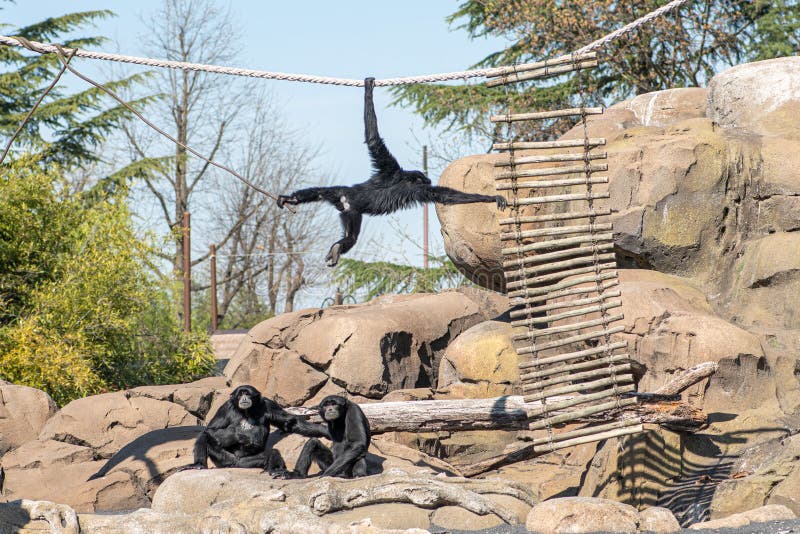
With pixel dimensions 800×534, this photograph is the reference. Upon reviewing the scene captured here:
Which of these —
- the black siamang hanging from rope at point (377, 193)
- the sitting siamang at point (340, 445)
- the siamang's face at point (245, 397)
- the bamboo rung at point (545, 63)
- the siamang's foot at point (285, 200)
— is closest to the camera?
the siamang's foot at point (285, 200)

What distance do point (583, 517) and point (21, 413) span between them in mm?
8003

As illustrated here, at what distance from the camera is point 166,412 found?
12312 millimetres

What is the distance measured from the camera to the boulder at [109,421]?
38.5ft

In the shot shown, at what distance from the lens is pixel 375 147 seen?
8094 mm

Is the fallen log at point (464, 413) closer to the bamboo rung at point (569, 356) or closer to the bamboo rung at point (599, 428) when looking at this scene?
the bamboo rung at point (599, 428)

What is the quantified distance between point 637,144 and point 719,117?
1826 mm

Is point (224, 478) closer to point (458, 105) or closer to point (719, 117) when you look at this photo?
point (719, 117)

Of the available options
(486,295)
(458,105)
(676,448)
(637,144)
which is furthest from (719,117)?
(458,105)

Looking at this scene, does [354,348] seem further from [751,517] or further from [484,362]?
[751,517]

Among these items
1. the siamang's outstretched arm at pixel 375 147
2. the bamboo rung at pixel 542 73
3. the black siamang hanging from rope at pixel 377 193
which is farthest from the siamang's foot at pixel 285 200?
the bamboo rung at pixel 542 73

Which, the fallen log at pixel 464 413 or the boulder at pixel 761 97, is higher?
the boulder at pixel 761 97

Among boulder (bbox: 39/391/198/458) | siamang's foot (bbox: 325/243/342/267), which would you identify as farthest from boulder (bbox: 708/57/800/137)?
boulder (bbox: 39/391/198/458)

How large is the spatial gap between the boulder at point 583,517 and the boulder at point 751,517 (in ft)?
1.83

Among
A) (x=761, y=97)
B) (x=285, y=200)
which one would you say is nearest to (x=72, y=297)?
(x=285, y=200)
